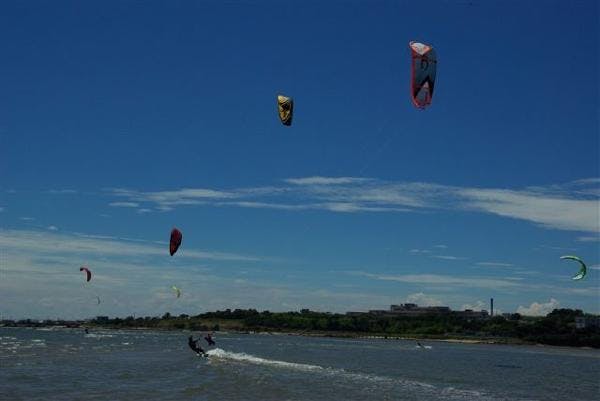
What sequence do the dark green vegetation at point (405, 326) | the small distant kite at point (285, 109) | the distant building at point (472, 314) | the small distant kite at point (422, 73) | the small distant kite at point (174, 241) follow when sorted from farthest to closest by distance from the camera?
1. the distant building at point (472, 314)
2. the dark green vegetation at point (405, 326)
3. the small distant kite at point (174, 241)
4. the small distant kite at point (285, 109)
5. the small distant kite at point (422, 73)

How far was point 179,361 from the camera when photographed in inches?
1515

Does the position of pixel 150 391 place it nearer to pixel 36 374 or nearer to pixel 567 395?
pixel 36 374

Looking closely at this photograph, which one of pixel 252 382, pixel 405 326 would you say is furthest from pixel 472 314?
pixel 252 382

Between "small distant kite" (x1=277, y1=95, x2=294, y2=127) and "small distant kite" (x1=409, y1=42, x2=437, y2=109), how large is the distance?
5.09m

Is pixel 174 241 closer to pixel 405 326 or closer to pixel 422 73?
pixel 422 73

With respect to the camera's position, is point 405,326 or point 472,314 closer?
point 405,326

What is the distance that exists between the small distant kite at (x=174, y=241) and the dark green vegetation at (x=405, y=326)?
88475 mm

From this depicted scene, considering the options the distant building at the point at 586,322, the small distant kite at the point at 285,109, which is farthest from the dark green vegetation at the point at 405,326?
the small distant kite at the point at 285,109

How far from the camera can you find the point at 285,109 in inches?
861

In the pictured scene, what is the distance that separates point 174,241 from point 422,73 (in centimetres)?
1434

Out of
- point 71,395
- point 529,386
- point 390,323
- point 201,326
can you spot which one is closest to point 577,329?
point 390,323

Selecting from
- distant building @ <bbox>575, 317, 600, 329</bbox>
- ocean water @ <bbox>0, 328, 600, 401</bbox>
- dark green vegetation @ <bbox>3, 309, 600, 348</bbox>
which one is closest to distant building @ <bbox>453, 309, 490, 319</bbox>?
dark green vegetation @ <bbox>3, 309, 600, 348</bbox>

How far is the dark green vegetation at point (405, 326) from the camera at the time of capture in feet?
378

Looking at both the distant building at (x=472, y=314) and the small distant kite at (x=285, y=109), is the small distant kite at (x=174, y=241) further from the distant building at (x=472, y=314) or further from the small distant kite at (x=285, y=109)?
the distant building at (x=472, y=314)
